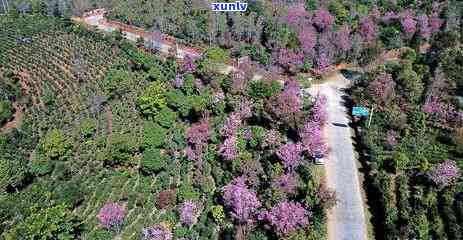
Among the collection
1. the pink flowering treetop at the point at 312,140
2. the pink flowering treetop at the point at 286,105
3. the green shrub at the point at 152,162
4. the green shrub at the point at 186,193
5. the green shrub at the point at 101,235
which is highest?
the pink flowering treetop at the point at 286,105

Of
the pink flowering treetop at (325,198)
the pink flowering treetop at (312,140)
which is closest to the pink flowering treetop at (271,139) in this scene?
the pink flowering treetop at (312,140)

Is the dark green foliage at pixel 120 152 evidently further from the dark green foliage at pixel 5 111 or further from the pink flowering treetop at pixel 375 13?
the pink flowering treetop at pixel 375 13

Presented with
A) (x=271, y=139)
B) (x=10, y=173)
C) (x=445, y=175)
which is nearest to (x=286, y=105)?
(x=271, y=139)

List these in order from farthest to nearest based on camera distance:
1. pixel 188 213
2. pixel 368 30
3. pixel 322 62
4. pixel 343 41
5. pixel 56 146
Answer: pixel 368 30
pixel 343 41
pixel 322 62
pixel 56 146
pixel 188 213

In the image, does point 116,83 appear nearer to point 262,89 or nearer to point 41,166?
point 41,166

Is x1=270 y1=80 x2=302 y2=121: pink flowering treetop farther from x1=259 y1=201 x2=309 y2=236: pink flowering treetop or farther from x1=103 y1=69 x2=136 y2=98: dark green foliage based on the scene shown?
x1=103 y1=69 x2=136 y2=98: dark green foliage
